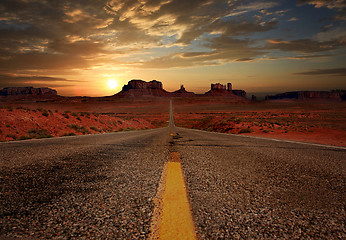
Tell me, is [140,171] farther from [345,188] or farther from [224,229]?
[345,188]

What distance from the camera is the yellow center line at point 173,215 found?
3.88 feet

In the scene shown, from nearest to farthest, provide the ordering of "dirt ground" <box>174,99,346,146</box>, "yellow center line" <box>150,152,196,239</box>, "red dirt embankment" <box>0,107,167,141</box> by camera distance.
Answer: "yellow center line" <box>150,152,196,239</box> < "red dirt embankment" <box>0,107,167,141</box> < "dirt ground" <box>174,99,346,146</box>

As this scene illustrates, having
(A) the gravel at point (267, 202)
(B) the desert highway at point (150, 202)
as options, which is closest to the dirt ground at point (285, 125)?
(A) the gravel at point (267, 202)

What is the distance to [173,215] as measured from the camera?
4.62 ft

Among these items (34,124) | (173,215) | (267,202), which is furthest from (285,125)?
(173,215)

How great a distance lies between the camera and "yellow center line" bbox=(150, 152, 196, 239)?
1.18m

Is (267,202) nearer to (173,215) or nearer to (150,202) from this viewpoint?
(173,215)

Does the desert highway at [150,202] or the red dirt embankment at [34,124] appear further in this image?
the red dirt embankment at [34,124]

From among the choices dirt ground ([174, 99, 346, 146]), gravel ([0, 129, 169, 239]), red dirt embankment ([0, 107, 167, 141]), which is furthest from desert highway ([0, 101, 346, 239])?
dirt ground ([174, 99, 346, 146])

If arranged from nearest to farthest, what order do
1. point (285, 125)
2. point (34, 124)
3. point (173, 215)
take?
point (173, 215), point (34, 124), point (285, 125)

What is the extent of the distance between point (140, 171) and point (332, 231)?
198cm

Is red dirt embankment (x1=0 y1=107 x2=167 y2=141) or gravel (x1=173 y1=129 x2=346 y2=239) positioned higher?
gravel (x1=173 y1=129 x2=346 y2=239)

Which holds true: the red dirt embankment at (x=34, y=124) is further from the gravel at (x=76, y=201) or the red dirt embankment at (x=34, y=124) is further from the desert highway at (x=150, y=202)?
the desert highway at (x=150, y=202)

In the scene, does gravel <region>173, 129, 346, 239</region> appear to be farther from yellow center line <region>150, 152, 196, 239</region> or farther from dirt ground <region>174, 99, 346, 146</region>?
dirt ground <region>174, 99, 346, 146</region>
